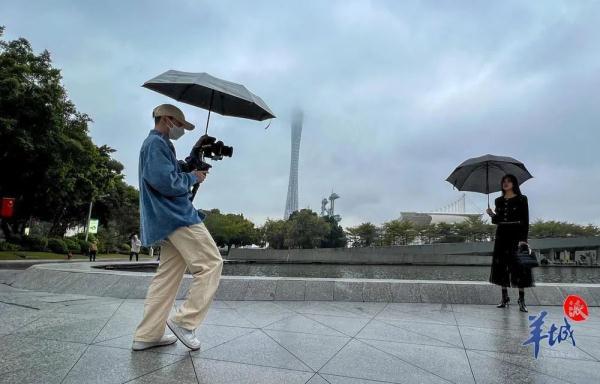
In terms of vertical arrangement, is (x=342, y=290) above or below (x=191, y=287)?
below

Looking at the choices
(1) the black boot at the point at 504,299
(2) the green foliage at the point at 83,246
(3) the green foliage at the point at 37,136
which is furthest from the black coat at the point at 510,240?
(2) the green foliage at the point at 83,246

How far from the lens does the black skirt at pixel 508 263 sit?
599 centimetres

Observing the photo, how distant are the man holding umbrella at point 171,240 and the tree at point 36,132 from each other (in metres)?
25.1

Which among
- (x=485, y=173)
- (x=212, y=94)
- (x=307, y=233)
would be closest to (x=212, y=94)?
(x=212, y=94)

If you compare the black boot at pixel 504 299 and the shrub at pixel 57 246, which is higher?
the black boot at pixel 504 299

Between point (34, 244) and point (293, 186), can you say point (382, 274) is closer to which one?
point (34, 244)

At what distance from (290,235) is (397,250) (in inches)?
728

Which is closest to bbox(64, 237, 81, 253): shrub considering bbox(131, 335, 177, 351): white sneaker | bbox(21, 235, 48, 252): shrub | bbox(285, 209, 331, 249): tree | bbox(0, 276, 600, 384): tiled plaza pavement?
bbox(21, 235, 48, 252): shrub

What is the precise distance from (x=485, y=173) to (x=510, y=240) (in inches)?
63.8

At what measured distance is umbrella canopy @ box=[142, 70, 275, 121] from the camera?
4.07 metres

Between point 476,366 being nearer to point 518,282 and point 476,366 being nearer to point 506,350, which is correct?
point 506,350

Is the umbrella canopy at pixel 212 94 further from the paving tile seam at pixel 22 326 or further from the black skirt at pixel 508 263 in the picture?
the black skirt at pixel 508 263

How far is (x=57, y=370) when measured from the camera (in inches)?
105

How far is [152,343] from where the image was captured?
3312 millimetres
